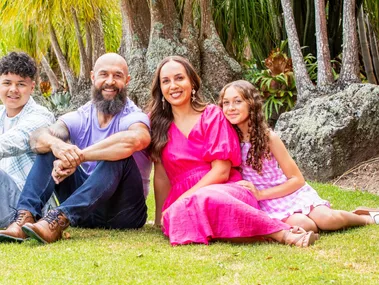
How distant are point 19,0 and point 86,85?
246cm

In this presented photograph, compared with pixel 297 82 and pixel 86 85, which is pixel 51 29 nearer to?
pixel 86 85

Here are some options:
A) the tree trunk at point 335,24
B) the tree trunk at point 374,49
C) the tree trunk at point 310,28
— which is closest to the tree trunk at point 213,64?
the tree trunk at point 310,28

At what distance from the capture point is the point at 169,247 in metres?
4.26

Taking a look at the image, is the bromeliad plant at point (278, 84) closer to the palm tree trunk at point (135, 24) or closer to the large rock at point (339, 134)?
the large rock at point (339, 134)

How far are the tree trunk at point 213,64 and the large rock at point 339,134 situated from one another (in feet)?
9.16

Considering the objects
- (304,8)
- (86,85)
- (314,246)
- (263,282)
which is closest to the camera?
(263,282)

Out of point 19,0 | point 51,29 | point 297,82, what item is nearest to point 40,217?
point 297,82

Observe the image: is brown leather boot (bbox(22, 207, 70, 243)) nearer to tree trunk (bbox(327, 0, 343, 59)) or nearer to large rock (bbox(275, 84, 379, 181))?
large rock (bbox(275, 84, 379, 181))

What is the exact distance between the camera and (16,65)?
16.4 ft

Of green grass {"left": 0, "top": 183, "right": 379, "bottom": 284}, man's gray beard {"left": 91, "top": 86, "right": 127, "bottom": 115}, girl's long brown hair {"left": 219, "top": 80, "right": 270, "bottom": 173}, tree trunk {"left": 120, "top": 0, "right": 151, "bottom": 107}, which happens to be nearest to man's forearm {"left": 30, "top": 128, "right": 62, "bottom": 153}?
man's gray beard {"left": 91, "top": 86, "right": 127, "bottom": 115}

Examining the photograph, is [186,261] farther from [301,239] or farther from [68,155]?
[68,155]

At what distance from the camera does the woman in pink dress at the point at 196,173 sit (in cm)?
425

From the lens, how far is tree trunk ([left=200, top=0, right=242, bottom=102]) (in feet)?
34.2

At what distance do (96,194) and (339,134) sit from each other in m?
3.89
